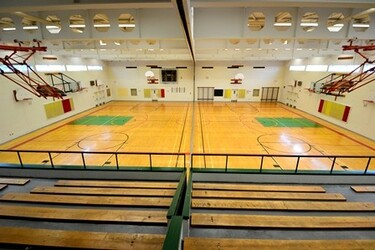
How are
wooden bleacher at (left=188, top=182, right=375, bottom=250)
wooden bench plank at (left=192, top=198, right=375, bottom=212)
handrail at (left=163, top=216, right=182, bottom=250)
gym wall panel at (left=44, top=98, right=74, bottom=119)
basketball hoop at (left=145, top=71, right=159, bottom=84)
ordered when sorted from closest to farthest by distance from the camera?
handrail at (left=163, top=216, right=182, bottom=250)
wooden bleacher at (left=188, top=182, right=375, bottom=250)
wooden bench plank at (left=192, top=198, right=375, bottom=212)
gym wall panel at (left=44, top=98, right=74, bottom=119)
basketball hoop at (left=145, top=71, right=159, bottom=84)

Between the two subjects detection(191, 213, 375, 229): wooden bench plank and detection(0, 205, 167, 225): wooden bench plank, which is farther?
detection(0, 205, 167, 225): wooden bench plank

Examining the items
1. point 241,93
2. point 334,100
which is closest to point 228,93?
point 241,93

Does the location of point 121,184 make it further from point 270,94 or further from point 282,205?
point 270,94

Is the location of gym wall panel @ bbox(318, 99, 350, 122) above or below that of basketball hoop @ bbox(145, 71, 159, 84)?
below

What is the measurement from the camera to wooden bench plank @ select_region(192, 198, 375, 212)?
427cm

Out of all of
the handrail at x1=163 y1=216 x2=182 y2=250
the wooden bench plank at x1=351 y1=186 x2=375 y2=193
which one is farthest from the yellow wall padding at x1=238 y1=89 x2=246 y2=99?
the handrail at x1=163 y1=216 x2=182 y2=250

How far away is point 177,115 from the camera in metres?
Result: 17.7

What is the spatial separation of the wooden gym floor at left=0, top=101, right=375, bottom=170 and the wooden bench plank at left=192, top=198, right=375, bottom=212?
147 inches

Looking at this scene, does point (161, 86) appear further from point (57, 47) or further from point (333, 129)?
point (333, 129)

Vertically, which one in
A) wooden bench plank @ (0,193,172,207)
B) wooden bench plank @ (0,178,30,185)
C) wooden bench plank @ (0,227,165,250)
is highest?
wooden bench plank @ (0,227,165,250)

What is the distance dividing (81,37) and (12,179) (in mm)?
4827

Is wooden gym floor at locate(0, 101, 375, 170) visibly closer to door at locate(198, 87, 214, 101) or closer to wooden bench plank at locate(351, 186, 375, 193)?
wooden bench plank at locate(351, 186, 375, 193)

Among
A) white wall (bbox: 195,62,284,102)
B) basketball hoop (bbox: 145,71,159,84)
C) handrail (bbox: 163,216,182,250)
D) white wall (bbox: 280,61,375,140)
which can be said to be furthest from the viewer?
basketball hoop (bbox: 145,71,159,84)

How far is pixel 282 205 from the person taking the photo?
4.35 m
